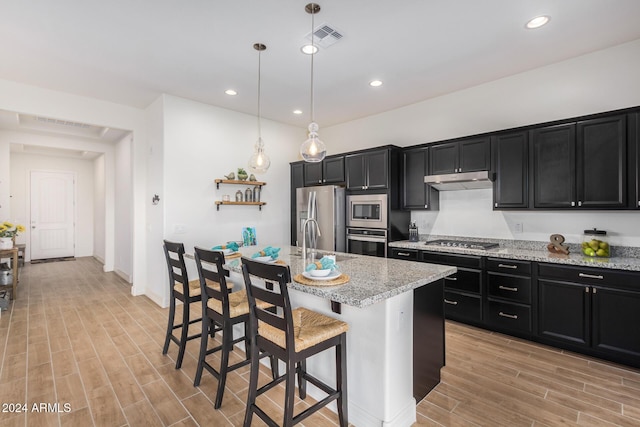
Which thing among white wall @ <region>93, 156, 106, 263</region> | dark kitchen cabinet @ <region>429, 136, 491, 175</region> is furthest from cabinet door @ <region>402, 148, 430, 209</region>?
white wall @ <region>93, 156, 106, 263</region>

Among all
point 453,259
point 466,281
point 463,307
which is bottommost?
point 463,307

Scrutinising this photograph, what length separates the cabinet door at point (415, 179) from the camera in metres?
4.20

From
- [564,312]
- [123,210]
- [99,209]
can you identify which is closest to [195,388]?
[564,312]

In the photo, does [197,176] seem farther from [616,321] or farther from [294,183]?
[616,321]

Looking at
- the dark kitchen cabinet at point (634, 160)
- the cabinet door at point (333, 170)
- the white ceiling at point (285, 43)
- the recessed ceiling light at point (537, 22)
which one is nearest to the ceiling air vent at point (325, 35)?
the white ceiling at point (285, 43)

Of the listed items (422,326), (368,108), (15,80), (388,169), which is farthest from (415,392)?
(15,80)

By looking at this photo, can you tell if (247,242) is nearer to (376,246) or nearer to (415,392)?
(376,246)

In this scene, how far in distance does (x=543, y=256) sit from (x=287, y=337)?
2.75 m

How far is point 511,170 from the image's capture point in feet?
11.3

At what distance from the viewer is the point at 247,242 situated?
368 centimetres

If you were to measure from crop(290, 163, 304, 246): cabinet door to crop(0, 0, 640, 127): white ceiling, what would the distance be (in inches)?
62.8

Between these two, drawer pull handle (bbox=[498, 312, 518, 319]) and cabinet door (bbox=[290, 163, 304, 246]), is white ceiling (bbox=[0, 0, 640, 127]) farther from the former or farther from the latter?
drawer pull handle (bbox=[498, 312, 518, 319])

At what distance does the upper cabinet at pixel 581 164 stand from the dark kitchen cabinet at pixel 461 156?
48 cm

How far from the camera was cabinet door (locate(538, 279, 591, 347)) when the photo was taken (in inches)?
109
